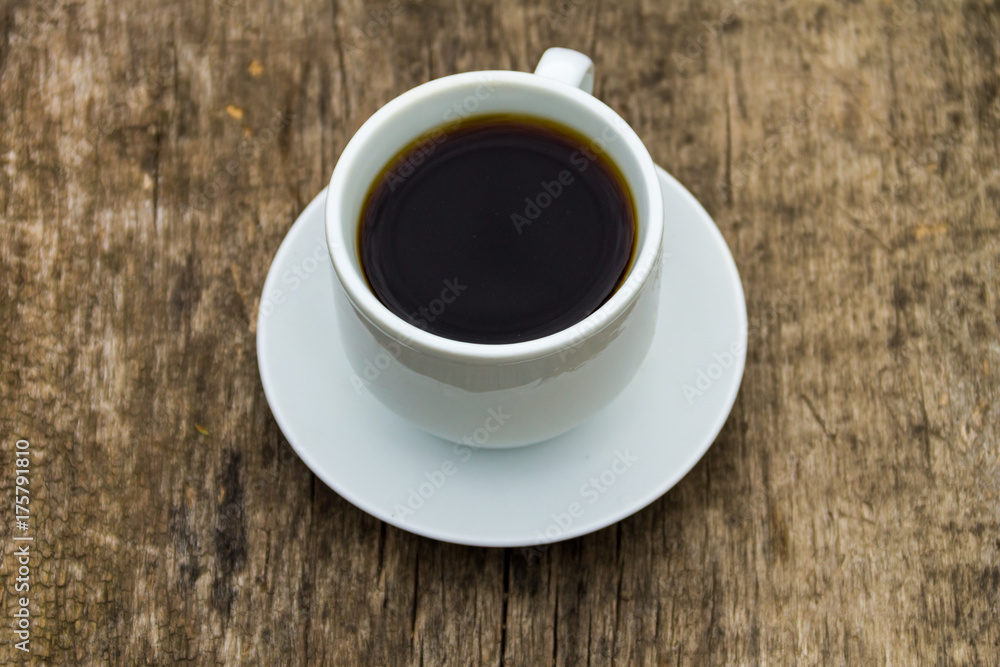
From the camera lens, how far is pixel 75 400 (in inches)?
51.1

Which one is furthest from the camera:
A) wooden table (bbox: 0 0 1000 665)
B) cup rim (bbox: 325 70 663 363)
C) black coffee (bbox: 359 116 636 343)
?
wooden table (bbox: 0 0 1000 665)

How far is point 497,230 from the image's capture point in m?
1.05

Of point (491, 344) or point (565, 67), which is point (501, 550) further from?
point (565, 67)

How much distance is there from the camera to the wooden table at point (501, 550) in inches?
47.4

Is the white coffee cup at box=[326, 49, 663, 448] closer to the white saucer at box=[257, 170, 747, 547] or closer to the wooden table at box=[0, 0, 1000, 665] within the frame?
the white saucer at box=[257, 170, 747, 547]

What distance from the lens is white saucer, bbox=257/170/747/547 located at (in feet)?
3.56

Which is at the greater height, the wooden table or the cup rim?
the cup rim

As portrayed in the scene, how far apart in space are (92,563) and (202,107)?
714 millimetres

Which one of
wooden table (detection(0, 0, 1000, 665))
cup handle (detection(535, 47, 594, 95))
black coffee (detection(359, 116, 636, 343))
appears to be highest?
cup handle (detection(535, 47, 594, 95))

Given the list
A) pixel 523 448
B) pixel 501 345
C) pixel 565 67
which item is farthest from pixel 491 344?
pixel 565 67

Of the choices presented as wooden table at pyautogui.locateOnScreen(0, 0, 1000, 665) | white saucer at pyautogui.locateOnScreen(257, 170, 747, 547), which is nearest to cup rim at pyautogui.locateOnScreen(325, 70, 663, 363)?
white saucer at pyautogui.locateOnScreen(257, 170, 747, 547)

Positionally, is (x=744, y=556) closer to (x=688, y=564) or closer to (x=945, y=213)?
(x=688, y=564)

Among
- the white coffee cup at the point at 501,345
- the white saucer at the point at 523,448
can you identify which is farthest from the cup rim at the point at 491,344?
the white saucer at the point at 523,448

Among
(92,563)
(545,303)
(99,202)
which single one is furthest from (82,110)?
(545,303)
